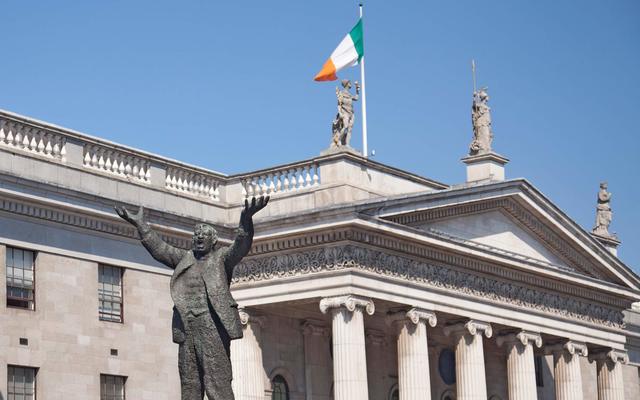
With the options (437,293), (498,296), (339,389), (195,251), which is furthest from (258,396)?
(195,251)

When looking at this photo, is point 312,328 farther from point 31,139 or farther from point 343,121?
point 31,139

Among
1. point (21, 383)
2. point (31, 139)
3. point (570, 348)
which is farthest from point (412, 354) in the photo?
point (31, 139)

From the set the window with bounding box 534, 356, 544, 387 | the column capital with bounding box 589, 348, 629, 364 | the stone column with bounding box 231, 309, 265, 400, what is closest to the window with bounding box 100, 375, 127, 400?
the stone column with bounding box 231, 309, 265, 400

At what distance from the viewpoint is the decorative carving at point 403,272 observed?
43519 millimetres

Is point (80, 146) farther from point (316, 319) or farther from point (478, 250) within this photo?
point (478, 250)

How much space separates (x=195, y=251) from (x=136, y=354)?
73.4 ft

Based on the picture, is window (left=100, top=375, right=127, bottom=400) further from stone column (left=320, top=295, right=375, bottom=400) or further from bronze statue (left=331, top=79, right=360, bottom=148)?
bronze statue (left=331, top=79, right=360, bottom=148)

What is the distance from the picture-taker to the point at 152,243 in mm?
19516

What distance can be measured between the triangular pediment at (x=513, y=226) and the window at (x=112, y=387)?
8941 millimetres

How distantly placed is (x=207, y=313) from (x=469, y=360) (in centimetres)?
3000

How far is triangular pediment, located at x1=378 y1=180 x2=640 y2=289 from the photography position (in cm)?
4647

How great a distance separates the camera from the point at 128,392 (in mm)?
40844

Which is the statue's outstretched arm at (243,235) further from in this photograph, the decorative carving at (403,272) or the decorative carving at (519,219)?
the decorative carving at (519,219)

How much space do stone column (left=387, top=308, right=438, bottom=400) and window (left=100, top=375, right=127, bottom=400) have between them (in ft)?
29.0
